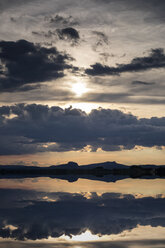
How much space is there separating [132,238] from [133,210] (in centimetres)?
1276

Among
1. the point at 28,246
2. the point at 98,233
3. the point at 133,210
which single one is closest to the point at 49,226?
the point at 98,233

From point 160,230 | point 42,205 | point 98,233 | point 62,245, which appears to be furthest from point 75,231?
point 42,205

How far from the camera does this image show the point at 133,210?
34500mm

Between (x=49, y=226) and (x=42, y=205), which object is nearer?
(x=49, y=226)

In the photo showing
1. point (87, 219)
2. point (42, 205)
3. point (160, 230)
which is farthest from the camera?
point (42, 205)

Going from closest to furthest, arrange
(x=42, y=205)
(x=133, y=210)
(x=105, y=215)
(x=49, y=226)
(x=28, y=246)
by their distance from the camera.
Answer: (x=28, y=246), (x=49, y=226), (x=105, y=215), (x=133, y=210), (x=42, y=205)

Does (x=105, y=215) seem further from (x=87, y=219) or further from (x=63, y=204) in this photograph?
(x=63, y=204)

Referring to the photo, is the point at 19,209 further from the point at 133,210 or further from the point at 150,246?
the point at 150,246

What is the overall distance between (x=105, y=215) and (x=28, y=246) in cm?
1285

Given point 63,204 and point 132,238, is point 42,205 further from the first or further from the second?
point 132,238

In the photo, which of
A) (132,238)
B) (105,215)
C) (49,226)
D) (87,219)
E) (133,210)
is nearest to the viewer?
(132,238)

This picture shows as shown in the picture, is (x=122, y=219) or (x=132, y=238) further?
(x=122, y=219)

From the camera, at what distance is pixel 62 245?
20.0m

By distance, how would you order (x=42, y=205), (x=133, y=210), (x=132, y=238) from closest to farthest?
1. (x=132, y=238)
2. (x=133, y=210)
3. (x=42, y=205)
